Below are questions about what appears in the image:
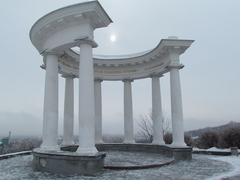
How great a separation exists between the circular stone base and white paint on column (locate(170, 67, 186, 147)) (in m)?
9.62

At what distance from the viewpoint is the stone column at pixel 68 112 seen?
25641mm

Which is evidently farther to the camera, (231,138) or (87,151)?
(231,138)

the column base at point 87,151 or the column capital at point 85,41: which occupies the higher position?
the column capital at point 85,41

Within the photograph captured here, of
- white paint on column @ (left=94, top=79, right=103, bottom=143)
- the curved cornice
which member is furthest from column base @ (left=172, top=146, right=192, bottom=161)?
white paint on column @ (left=94, top=79, right=103, bottom=143)

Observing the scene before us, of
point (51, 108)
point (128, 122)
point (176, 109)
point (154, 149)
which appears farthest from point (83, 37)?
point (154, 149)

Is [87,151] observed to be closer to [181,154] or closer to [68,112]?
[181,154]

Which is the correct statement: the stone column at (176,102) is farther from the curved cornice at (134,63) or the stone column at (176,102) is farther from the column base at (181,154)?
the column base at (181,154)

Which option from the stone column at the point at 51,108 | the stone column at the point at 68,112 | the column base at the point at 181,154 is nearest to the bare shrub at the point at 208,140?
the column base at the point at 181,154

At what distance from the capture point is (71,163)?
1424 centimetres

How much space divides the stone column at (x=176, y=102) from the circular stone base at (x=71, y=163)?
9639 millimetres

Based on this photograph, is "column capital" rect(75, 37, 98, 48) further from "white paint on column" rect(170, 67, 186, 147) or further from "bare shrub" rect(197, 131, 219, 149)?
"bare shrub" rect(197, 131, 219, 149)

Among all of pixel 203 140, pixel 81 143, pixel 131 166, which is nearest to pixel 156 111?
pixel 131 166

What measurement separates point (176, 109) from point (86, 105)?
10245mm

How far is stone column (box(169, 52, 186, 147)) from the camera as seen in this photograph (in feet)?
71.8
